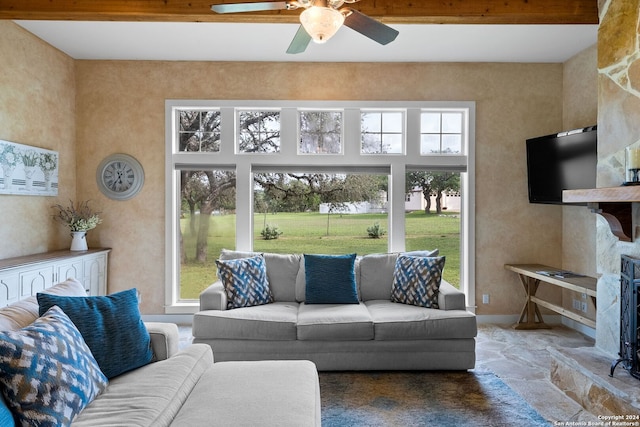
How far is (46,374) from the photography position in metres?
1.66

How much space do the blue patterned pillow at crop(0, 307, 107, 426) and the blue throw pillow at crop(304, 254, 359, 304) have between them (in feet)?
7.46

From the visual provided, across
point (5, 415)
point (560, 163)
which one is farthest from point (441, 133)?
point (5, 415)

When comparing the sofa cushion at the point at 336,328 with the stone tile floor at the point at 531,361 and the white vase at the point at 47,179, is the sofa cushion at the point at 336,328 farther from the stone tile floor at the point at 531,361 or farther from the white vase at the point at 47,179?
the white vase at the point at 47,179

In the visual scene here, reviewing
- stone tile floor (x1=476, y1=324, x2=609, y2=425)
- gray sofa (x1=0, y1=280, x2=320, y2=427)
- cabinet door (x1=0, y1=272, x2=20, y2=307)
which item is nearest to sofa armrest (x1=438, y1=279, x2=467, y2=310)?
stone tile floor (x1=476, y1=324, x2=609, y2=425)

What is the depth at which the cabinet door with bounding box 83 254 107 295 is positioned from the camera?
4457 mm

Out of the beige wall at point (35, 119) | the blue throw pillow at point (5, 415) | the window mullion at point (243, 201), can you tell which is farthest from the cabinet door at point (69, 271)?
the blue throw pillow at point (5, 415)

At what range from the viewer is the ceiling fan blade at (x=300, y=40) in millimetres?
2612

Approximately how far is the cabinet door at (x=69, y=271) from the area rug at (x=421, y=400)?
2.60 m

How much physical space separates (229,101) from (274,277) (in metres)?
2.12

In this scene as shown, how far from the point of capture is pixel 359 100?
491 centimetres

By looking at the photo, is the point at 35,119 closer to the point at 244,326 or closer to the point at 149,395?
the point at 244,326

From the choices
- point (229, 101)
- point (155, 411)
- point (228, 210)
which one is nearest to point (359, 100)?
point (229, 101)

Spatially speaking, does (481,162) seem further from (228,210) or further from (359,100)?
(228,210)

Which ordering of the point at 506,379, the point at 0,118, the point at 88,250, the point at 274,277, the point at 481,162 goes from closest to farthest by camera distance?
the point at 506,379 → the point at 0,118 → the point at 274,277 → the point at 88,250 → the point at 481,162
